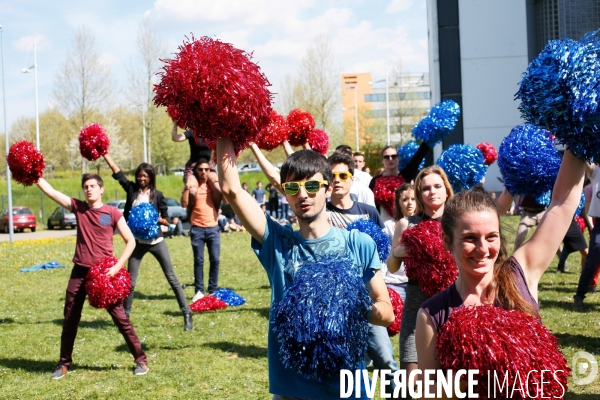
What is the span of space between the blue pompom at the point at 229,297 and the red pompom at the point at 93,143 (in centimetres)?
305

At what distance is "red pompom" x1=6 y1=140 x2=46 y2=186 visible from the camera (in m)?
6.36

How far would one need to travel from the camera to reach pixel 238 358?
672 cm

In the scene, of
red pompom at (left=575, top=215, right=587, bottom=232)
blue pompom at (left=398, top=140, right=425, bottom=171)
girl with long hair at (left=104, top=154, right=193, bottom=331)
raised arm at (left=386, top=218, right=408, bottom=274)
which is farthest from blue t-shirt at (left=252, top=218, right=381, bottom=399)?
red pompom at (left=575, top=215, right=587, bottom=232)

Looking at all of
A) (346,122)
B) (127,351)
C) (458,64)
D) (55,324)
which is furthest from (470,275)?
(346,122)

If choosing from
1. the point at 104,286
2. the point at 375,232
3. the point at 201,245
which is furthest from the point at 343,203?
the point at 201,245

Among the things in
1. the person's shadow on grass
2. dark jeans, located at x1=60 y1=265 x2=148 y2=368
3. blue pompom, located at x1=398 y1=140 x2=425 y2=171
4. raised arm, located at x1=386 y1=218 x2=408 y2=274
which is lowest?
the person's shadow on grass

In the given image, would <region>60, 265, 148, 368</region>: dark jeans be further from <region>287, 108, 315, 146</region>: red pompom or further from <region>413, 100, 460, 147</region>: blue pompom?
<region>413, 100, 460, 147</region>: blue pompom

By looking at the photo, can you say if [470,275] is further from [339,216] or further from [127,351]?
[127,351]

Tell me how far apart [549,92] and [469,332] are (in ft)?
2.81

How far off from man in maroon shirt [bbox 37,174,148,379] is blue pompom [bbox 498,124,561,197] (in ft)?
12.1

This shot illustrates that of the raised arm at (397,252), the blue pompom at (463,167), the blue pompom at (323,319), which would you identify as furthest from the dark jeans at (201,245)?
the blue pompom at (323,319)

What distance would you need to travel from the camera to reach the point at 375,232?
4809 millimetres

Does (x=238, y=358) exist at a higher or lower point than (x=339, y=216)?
lower

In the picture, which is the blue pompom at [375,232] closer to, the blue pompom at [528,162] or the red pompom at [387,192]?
the blue pompom at [528,162]
